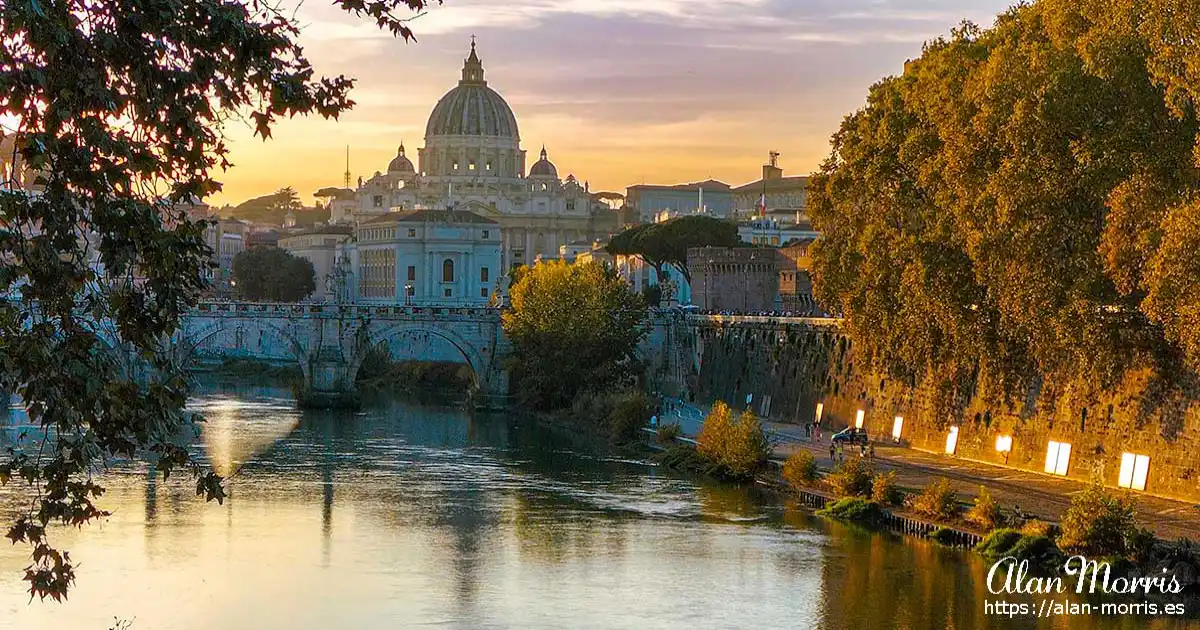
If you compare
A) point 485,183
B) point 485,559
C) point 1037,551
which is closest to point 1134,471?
point 1037,551

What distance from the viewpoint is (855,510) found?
34.7 meters

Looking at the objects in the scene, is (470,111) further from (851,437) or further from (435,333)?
(851,437)

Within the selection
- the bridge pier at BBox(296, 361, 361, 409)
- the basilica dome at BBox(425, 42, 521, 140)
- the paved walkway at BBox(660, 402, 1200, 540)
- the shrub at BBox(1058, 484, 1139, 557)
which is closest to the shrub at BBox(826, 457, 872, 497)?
the paved walkway at BBox(660, 402, 1200, 540)

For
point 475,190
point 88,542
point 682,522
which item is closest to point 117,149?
point 88,542

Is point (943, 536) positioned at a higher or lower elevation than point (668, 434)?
lower

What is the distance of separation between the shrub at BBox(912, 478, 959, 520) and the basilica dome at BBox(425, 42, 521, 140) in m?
164

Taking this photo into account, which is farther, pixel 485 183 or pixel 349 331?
pixel 485 183

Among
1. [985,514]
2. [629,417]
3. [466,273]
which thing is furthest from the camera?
[466,273]

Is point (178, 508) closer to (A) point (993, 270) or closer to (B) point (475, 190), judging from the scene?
(A) point (993, 270)

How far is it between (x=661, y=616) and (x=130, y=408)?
15.6 m

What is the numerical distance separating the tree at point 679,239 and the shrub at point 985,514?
6125 centimetres

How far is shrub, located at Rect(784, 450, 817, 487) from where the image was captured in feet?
126

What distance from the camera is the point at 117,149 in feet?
36.0

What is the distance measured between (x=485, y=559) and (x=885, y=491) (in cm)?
816
